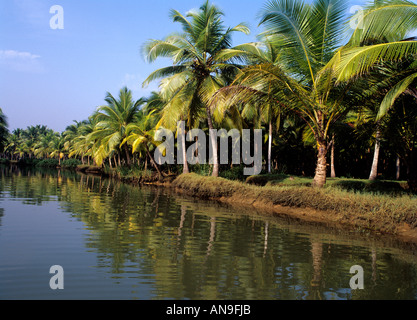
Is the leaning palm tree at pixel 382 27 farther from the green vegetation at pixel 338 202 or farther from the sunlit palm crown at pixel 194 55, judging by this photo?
the sunlit palm crown at pixel 194 55

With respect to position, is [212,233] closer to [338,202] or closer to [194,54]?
[338,202]

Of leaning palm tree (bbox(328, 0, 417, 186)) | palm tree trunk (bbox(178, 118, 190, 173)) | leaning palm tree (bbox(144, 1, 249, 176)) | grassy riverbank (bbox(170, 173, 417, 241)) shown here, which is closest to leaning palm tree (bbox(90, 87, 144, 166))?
palm tree trunk (bbox(178, 118, 190, 173))

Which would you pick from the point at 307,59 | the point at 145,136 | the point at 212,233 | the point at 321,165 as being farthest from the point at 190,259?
the point at 145,136

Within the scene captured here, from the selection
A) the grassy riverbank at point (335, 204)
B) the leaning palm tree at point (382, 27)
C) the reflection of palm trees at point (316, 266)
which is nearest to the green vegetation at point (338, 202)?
the grassy riverbank at point (335, 204)

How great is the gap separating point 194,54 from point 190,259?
14783mm

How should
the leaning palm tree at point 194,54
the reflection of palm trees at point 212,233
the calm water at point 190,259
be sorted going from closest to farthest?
the calm water at point 190,259 < the reflection of palm trees at point 212,233 < the leaning palm tree at point 194,54

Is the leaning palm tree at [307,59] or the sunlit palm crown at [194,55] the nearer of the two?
the leaning palm tree at [307,59]

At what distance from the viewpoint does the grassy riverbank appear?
30.7 ft

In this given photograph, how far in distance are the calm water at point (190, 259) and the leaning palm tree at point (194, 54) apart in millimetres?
10049

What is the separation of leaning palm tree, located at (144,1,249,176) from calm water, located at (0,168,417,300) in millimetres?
10049

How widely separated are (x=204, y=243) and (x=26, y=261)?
331cm

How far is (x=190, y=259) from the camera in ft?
20.6

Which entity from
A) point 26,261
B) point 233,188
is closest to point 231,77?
point 233,188

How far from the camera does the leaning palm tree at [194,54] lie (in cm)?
1905
